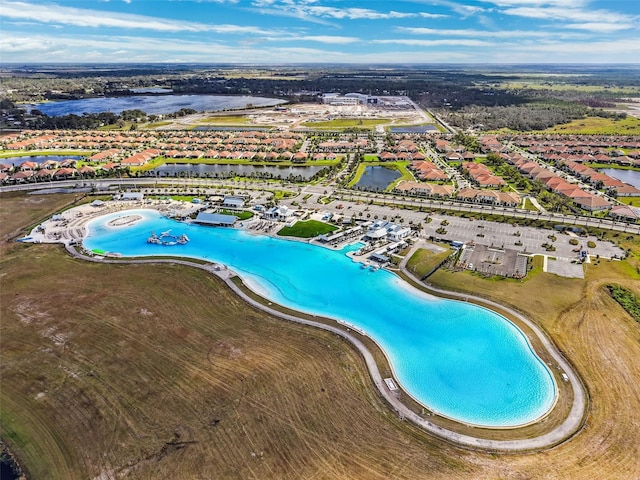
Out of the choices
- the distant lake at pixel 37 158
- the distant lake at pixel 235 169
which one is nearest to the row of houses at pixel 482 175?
the distant lake at pixel 235 169

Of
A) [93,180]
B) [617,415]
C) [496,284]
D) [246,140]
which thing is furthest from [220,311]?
[246,140]

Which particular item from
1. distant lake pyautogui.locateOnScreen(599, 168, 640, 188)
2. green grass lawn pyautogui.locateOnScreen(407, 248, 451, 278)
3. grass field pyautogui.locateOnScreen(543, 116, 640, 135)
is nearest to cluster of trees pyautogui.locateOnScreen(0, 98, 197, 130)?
green grass lawn pyautogui.locateOnScreen(407, 248, 451, 278)

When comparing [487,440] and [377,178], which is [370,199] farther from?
[487,440]

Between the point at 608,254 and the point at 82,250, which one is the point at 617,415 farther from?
the point at 82,250

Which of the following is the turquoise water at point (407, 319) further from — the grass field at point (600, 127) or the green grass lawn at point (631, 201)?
the grass field at point (600, 127)

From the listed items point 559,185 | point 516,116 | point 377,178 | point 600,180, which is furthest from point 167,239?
point 516,116

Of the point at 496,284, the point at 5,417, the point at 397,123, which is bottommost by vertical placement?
the point at 5,417

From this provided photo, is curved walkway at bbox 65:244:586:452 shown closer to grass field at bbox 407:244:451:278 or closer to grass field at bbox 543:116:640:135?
grass field at bbox 407:244:451:278
